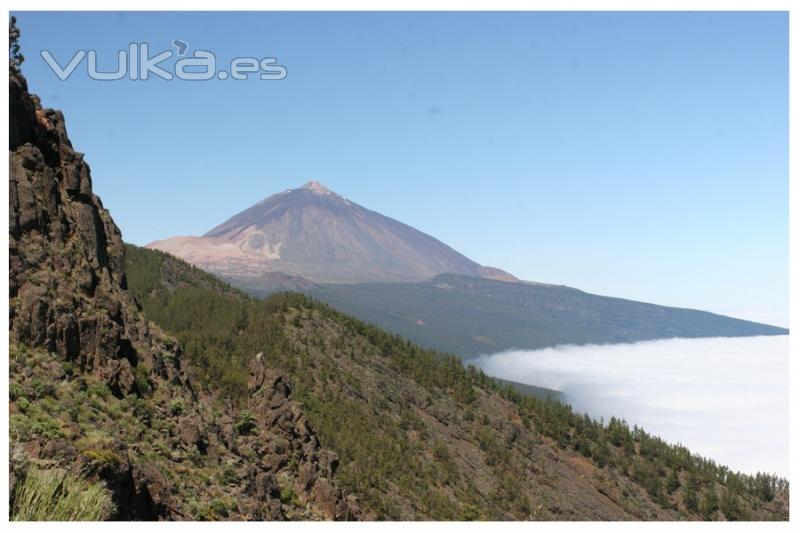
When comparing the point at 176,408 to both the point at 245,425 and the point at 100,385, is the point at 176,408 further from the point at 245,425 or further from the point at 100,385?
the point at 245,425

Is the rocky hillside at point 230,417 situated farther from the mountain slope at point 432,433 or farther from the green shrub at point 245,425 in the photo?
the mountain slope at point 432,433

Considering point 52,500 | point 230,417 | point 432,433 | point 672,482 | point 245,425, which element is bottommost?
point 672,482

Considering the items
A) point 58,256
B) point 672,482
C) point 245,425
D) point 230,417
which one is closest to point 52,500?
point 58,256

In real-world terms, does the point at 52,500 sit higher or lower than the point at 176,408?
higher
